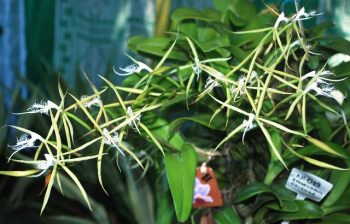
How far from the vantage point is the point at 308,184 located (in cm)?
68

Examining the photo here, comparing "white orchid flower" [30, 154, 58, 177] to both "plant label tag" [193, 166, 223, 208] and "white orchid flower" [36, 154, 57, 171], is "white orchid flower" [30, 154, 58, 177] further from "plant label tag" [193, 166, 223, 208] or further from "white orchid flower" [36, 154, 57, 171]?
"plant label tag" [193, 166, 223, 208]

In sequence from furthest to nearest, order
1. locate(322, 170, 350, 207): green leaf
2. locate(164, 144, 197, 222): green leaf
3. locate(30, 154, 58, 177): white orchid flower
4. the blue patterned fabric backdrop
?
the blue patterned fabric backdrop, locate(322, 170, 350, 207): green leaf, locate(164, 144, 197, 222): green leaf, locate(30, 154, 58, 177): white orchid flower

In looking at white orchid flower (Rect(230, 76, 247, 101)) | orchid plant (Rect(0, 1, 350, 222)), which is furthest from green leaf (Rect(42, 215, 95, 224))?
white orchid flower (Rect(230, 76, 247, 101))

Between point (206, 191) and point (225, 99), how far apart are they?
0.14 meters

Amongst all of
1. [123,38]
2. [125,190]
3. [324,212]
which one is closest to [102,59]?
[123,38]

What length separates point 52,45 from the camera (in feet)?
6.34

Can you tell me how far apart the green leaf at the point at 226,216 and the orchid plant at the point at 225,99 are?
0.06ft

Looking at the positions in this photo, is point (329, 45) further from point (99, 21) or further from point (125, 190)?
point (99, 21)

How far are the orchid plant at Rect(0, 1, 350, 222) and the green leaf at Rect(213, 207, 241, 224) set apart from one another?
0.06 ft

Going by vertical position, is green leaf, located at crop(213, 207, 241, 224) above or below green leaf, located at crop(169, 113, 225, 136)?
below

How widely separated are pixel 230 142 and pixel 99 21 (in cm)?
129

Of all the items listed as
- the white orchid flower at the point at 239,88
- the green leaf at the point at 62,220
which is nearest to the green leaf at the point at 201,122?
the white orchid flower at the point at 239,88

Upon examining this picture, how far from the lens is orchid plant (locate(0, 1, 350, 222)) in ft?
1.86

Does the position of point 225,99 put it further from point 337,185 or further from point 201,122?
point 337,185
